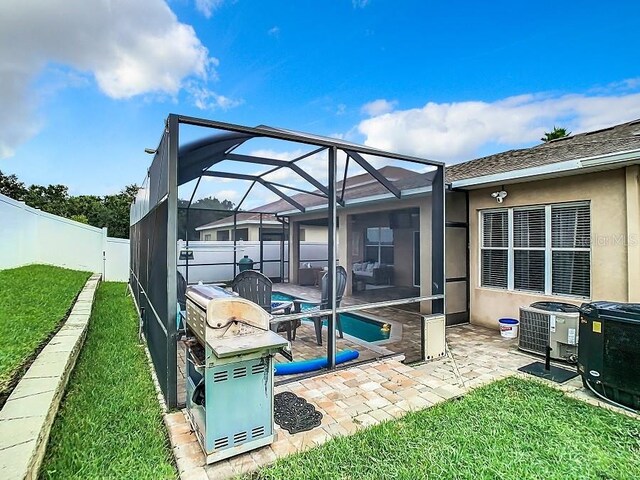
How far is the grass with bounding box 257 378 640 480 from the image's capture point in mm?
2400

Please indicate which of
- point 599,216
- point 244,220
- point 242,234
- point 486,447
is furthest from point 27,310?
point 599,216

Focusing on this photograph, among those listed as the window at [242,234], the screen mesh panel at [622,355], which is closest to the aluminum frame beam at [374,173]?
the screen mesh panel at [622,355]

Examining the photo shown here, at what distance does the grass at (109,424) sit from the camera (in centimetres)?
243

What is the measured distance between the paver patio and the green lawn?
2076 millimetres

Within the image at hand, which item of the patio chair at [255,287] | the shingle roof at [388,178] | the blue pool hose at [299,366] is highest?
the shingle roof at [388,178]

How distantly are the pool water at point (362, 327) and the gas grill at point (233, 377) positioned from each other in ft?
9.88

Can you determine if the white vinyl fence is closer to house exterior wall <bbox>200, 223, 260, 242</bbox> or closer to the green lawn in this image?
the green lawn

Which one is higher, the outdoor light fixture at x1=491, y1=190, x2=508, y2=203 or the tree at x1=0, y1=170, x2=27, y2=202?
the tree at x1=0, y1=170, x2=27, y2=202

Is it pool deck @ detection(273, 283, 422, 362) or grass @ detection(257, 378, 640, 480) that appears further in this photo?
pool deck @ detection(273, 283, 422, 362)

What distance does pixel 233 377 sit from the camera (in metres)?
2.47

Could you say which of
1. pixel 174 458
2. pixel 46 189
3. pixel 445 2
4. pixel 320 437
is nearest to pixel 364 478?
pixel 320 437

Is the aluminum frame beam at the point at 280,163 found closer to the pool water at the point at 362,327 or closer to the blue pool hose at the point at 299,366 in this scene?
the pool water at the point at 362,327

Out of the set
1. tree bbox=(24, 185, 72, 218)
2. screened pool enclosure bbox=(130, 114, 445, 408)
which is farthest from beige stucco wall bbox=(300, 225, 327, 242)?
tree bbox=(24, 185, 72, 218)

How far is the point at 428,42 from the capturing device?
10297 millimetres
